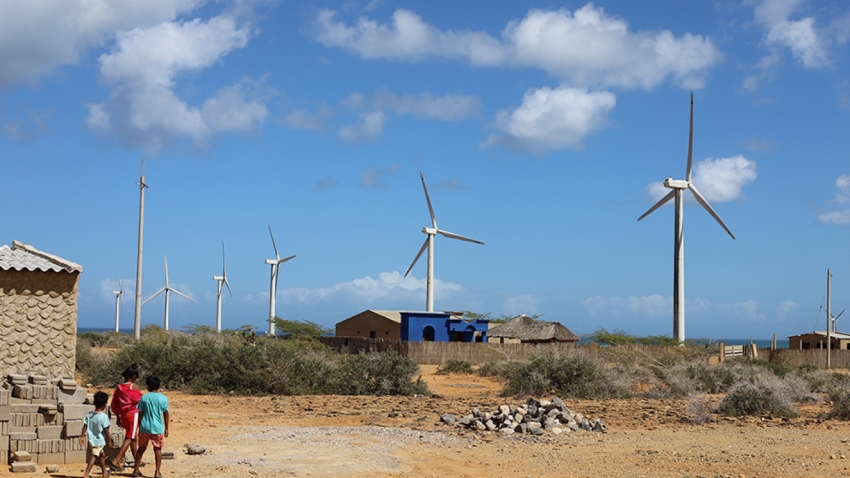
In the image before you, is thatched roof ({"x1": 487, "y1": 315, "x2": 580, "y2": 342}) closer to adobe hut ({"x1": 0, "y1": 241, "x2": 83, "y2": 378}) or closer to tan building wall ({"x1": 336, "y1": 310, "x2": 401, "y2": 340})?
tan building wall ({"x1": 336, "y1": 310, "x2": 401, "y2": 340})

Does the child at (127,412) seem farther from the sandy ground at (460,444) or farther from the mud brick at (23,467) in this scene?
the mud brick at (23,467)

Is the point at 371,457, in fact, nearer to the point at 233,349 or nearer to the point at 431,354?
the point at 233,349

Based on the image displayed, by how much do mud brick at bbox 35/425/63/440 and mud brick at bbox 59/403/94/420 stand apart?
0.19 meters

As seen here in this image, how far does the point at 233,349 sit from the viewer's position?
2239 cm

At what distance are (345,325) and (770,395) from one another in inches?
1711

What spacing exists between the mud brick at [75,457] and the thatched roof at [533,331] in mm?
38962

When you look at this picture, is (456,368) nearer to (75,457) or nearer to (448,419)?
(448,419)

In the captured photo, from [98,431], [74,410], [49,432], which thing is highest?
[74,410]

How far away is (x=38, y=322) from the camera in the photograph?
1281cm

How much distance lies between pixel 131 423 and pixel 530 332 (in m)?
41.1

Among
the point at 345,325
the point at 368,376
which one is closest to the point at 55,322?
the point at 368,376

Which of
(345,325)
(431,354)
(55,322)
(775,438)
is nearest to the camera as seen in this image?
(55,322)

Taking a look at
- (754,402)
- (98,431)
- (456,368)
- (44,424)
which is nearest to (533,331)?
(456,368)

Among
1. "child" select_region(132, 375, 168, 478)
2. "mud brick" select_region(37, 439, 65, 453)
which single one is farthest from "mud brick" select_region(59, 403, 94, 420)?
"child" select_region(132, 375, 168, 478)
